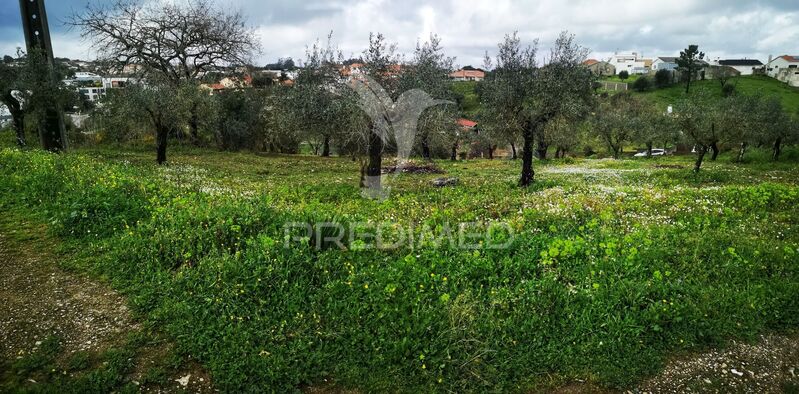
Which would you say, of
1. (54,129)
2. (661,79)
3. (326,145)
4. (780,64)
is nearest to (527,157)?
(326,145)

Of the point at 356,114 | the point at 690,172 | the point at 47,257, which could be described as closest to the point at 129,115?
the point at 356,114

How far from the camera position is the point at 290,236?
963 cm

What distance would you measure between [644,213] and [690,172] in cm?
1995

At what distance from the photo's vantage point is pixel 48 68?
83.3ft

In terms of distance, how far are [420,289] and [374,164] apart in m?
12.9

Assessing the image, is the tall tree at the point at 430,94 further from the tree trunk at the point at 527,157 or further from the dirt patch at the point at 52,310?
the dirt patch at the point at 52,310

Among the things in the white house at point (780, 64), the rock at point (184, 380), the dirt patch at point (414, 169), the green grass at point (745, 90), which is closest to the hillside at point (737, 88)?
the green grass at point (745, 90)

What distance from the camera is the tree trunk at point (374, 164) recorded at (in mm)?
19984

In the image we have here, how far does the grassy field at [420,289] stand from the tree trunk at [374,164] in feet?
26.5

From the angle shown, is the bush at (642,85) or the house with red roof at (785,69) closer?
the bush at (642,85)

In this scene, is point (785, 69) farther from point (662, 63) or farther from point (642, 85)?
point (642, 85)

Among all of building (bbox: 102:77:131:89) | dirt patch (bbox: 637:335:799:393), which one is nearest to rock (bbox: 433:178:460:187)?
dirt patch (bbox: 637:335:799:393)

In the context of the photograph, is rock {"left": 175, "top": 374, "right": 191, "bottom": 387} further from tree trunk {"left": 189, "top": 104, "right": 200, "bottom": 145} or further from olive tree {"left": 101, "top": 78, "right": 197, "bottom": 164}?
tree trunk {"left": 189, "top": 104, "right": 200, "bottom": 145}

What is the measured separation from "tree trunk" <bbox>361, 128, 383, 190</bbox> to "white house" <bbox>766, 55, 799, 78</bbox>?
197 metres
